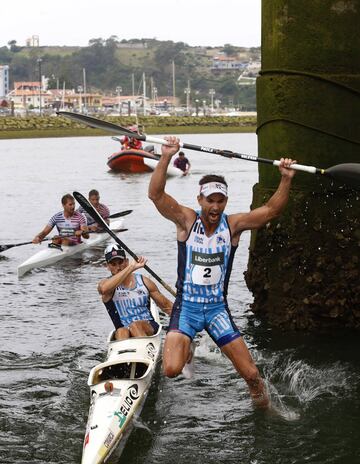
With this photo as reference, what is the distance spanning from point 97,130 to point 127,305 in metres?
104

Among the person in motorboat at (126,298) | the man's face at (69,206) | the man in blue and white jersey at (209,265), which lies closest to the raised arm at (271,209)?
the man in blue and white jersey at (209,265)

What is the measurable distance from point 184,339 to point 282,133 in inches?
162

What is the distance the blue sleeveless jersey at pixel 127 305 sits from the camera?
36.6 feet

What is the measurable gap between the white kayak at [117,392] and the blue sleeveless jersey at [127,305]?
37cm

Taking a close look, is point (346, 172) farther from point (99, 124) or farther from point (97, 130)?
point (97, 130)

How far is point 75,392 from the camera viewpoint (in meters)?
11.0

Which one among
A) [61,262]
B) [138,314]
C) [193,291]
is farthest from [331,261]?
[61,262]

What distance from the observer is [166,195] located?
8.98 meters

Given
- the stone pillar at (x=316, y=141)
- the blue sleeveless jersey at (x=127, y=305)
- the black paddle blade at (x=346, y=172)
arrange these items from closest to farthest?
the black paddle blade at (x=346, y=172) → the blue sleeveless jersey at (x=127, y=305) → the stone pillar at (x=316, y=141)

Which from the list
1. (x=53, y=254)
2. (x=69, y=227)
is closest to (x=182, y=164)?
(x=69, y=227)

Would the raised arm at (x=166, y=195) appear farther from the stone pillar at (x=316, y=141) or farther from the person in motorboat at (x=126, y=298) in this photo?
the stone pillar at (x=316, y=141)

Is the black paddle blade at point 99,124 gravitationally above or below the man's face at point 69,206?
above

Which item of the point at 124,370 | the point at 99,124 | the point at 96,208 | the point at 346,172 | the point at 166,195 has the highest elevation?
the point at 99,124

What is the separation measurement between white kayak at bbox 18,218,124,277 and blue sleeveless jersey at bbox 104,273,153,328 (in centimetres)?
788
